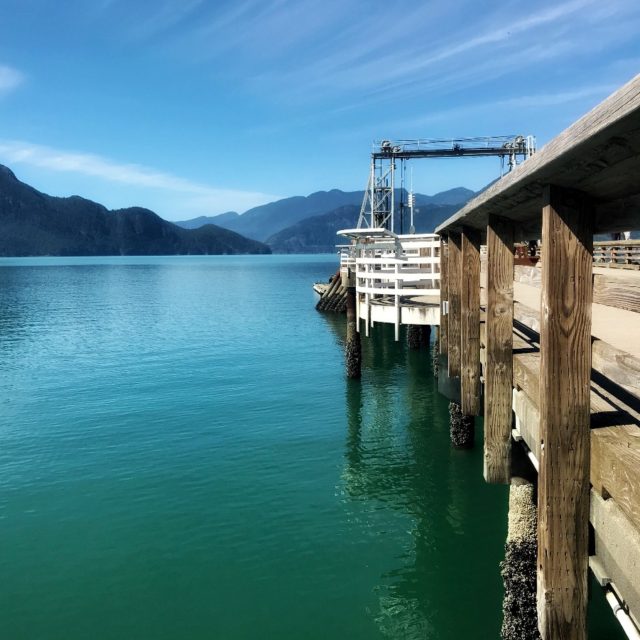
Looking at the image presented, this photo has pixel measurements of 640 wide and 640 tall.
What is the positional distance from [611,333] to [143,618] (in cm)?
653

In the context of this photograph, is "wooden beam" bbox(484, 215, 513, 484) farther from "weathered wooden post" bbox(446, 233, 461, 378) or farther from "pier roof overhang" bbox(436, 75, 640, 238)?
"weathered wooden post" bbox(446, 233, 461, 378)

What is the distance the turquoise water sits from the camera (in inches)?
288

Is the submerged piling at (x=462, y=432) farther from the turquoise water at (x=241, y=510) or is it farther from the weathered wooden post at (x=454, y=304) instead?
the weathered wooden post at (x=454, y=304)

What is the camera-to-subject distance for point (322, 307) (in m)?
43.7

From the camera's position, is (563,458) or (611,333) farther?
(611,333)

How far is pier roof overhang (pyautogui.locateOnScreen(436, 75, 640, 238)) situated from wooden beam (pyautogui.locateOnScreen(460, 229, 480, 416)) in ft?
11.1

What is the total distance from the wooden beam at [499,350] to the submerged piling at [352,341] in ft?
39.7

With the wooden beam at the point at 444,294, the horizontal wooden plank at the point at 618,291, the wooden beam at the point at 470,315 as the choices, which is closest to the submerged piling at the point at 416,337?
the wooden beam at the point at 444,294

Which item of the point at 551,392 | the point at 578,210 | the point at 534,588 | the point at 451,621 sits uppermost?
the point at 578,210

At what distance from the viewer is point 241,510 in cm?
1002

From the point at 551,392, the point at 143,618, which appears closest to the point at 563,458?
the point at 551,392

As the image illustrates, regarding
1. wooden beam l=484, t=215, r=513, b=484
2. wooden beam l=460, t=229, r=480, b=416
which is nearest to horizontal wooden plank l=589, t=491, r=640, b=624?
wooden beam l=484, t=215, r=513, b=484

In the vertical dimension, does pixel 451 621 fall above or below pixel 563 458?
below

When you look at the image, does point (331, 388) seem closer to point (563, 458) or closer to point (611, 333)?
point (611, 333)
